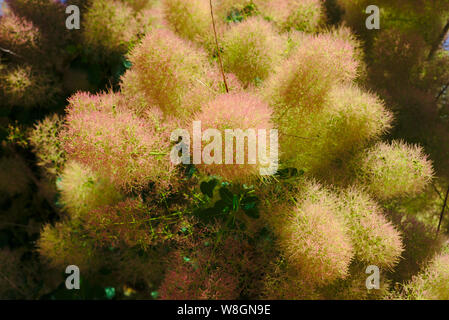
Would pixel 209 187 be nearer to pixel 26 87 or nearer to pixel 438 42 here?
pixel 26 87

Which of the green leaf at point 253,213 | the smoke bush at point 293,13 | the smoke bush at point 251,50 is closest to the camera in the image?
the green leaf at point 253,213

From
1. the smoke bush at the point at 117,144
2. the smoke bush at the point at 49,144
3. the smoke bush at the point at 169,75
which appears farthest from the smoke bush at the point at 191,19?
the smoke bush at the point at 49,144

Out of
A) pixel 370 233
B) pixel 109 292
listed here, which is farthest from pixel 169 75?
pixel 109 292

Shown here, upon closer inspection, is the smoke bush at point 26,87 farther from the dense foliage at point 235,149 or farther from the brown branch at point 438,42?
the brown branch at point 438,42

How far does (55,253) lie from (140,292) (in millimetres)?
343

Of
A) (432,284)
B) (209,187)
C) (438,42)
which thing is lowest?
(432,284)

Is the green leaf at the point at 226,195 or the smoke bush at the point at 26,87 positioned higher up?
the smoke bush at the point at 26,87

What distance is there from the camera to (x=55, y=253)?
900 mm

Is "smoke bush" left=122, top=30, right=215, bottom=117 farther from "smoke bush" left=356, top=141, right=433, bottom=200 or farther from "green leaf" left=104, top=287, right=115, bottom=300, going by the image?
"green leaf" left=104, top=287, right=115, bottom=300

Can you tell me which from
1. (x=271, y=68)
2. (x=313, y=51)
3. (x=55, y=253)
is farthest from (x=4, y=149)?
(x=313, y=51)

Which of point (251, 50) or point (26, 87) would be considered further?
point (26, 87)

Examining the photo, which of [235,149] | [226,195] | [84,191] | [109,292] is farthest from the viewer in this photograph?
[109,292]
